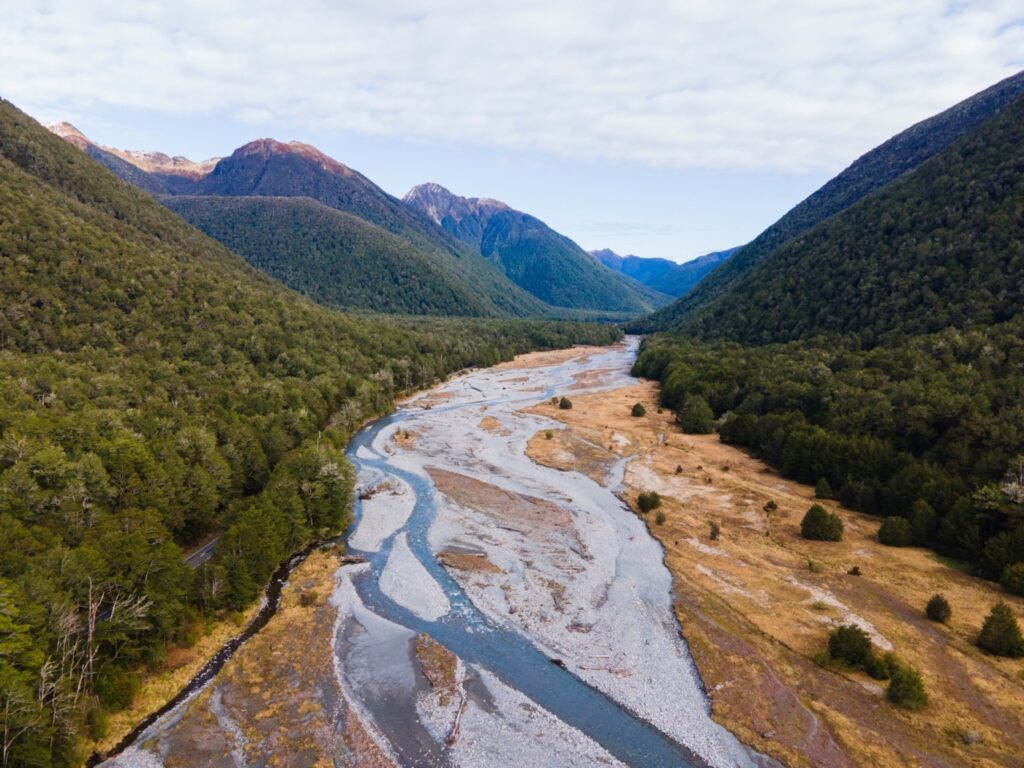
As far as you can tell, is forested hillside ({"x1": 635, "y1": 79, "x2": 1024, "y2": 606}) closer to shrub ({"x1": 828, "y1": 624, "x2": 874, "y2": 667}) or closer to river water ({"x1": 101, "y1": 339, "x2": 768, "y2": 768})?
shrub ({"x1": 828, "y1": 624, "x2": 874, "y2": 667})

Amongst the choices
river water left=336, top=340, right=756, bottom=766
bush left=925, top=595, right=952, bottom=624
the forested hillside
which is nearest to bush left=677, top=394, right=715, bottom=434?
the forested hillside

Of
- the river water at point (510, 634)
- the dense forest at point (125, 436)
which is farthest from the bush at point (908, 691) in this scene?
the dense forest at point (125, 436)

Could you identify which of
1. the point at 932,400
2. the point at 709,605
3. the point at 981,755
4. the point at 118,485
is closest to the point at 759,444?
the point at 932,400

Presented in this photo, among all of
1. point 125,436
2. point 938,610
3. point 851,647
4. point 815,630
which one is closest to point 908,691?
point 851,647

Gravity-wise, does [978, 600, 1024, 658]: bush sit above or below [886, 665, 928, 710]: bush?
above

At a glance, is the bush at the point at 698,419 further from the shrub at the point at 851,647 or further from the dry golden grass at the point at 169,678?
the dry golden grass at the point at 169,678

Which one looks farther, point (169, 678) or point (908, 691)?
point (169, 678)

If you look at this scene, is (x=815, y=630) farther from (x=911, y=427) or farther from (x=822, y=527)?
(x=911, y=427)
